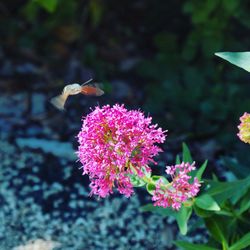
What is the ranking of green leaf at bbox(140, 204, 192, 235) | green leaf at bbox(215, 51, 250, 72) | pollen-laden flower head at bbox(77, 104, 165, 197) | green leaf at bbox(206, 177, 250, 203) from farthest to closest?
green leaf at bbox(206, 177, 250, 203)
green leaf at bbox(140, 204, 192, 235)
green leaf at bbox(215, 51, 250, 72)
pollen-laden flower head at bbox(77, 104, 165, 197)

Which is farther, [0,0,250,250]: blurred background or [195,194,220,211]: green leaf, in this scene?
[0,0,250,250]: blurred background

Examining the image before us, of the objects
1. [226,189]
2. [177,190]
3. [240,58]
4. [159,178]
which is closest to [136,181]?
[159,178]

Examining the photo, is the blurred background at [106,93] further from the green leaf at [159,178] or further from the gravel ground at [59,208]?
the green leaf at [159,178]

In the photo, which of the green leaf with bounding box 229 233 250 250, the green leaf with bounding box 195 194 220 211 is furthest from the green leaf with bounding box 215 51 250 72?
the green leaf with bounding box 229 233 250 250

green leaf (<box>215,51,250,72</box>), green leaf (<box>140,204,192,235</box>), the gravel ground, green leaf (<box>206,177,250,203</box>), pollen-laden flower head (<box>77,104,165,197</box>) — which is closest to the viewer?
pollen-laden flower head (<box>77,104,165,197</box>)

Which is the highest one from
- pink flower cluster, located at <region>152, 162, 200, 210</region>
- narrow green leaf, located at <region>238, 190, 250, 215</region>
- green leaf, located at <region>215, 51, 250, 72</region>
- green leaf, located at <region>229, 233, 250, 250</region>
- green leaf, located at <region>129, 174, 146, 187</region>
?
green leaf, located at <region>215, 51, 250, 72</region>

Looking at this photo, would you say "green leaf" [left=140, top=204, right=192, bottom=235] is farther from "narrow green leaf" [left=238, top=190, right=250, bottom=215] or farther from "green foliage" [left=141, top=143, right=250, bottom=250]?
"narrow green leaf" [left=238, top=190, right=250, bottom=215]

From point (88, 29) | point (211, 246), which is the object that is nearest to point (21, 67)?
point (88, 29)
